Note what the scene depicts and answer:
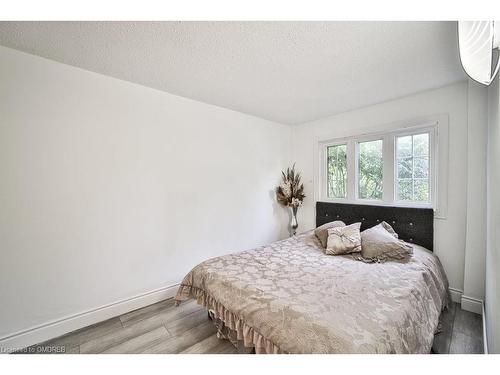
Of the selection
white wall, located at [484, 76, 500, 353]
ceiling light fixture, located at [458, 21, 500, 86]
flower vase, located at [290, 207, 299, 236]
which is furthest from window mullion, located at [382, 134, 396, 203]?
ceiling light fixture, located at [458, 21, 500, 86]

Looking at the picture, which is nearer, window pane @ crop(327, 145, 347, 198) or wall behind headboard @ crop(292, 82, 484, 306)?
wall behind headboard @ crop(292, 82, 484, 306)

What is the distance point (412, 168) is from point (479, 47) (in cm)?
189

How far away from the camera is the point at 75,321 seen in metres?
1.83

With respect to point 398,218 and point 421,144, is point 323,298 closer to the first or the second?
point 398,218

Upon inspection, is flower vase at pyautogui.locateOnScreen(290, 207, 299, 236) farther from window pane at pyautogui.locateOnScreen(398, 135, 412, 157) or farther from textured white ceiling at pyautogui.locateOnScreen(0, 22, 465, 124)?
textured white ceiling at pyautogui.locateOnScreen(0, 22, 465, 124)

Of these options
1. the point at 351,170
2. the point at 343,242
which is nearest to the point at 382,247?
the point at 343,242

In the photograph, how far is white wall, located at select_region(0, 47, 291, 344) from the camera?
1624 mm

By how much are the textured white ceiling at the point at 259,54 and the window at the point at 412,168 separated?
58 cm

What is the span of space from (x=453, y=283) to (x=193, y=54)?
3.39 meters

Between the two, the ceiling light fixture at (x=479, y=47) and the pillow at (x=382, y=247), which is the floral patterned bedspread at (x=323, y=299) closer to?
the pillow at (x=382, y=247)

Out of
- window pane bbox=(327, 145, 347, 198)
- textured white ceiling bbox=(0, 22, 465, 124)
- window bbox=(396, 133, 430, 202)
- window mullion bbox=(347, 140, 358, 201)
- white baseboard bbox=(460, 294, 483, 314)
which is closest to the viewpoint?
textured white ceiling bbox=(0, 22, 465, 124)

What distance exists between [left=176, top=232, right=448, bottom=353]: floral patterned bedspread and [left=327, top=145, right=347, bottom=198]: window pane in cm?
128
